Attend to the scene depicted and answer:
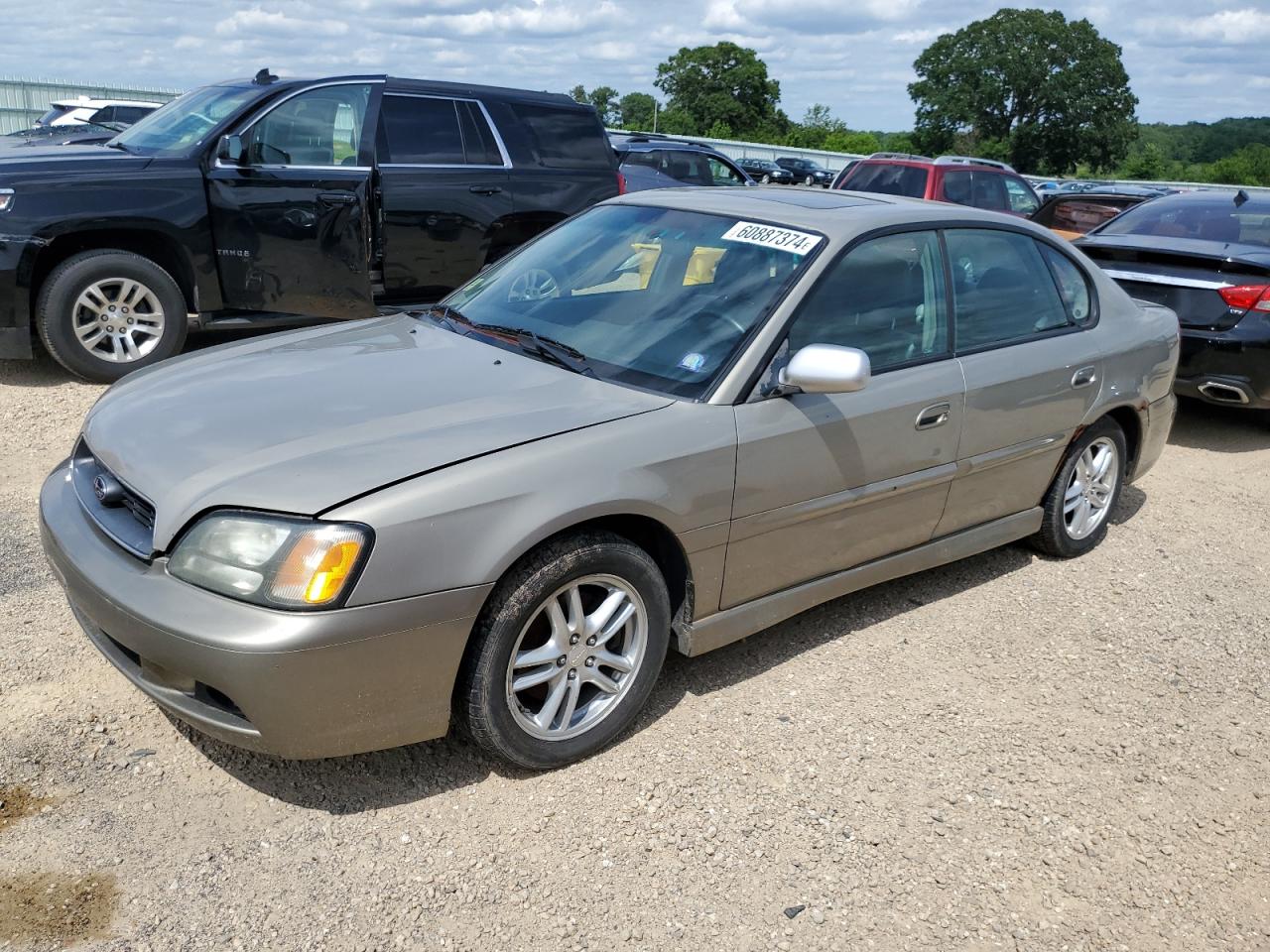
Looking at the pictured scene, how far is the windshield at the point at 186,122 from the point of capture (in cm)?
711

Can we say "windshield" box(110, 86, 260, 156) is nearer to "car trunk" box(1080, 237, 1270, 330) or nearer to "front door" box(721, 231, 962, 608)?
"front door" box(721, 231, 962, 608)

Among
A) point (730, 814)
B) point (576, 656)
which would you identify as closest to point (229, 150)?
point (576, 656)

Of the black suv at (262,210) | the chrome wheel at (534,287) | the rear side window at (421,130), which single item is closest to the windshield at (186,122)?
the black suv at (262,210)

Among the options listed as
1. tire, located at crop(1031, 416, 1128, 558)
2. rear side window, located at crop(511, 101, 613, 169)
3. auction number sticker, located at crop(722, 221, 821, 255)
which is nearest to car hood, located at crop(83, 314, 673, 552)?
auction number sticker, located at crop(722, 221, 821, 255)

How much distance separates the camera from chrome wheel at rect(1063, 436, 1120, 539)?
494 centimetres

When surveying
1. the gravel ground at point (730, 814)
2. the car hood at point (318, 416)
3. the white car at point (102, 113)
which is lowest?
the gravel ground at point (730, 814)

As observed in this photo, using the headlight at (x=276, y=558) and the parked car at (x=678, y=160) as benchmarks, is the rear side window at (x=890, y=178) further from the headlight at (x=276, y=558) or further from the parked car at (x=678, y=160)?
the headlight at (x=276, y=558)

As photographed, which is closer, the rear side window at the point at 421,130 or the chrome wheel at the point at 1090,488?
the chrome wheel at the point at 1090,488

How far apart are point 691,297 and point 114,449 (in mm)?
1851

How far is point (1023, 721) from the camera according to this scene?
3.70 meters

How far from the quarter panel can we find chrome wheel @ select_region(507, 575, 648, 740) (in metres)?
0.24

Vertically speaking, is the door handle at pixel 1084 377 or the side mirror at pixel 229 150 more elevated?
the side mirror at pixel 229 150

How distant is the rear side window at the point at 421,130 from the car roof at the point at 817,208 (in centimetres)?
337

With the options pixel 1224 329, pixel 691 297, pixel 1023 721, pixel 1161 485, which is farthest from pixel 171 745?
pixel 1224 329
